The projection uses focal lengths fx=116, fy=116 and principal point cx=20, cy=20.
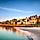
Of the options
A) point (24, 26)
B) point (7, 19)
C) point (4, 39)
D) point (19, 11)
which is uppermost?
point (19, 11)

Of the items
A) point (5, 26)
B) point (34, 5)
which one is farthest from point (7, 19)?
point (34, 5)

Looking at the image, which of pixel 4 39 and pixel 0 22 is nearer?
pixel 4 39

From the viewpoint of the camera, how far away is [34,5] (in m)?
4.15

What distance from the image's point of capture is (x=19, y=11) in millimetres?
4211

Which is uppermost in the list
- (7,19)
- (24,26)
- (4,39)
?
(7,19)

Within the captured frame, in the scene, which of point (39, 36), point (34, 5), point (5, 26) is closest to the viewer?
point (39, 36)

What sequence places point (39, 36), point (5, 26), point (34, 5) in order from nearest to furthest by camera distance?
point (39, 36) < point (34, 5) < point (5, 26)

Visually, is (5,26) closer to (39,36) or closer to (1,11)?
(1,11)

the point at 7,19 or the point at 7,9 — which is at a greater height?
the point at 7,9

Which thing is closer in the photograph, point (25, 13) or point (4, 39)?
point (4, 39)

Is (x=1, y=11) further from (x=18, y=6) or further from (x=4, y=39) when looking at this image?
(x=4, y=39)

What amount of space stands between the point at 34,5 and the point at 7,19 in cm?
113

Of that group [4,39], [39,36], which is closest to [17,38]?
[4,39]

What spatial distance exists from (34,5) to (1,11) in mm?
1208
